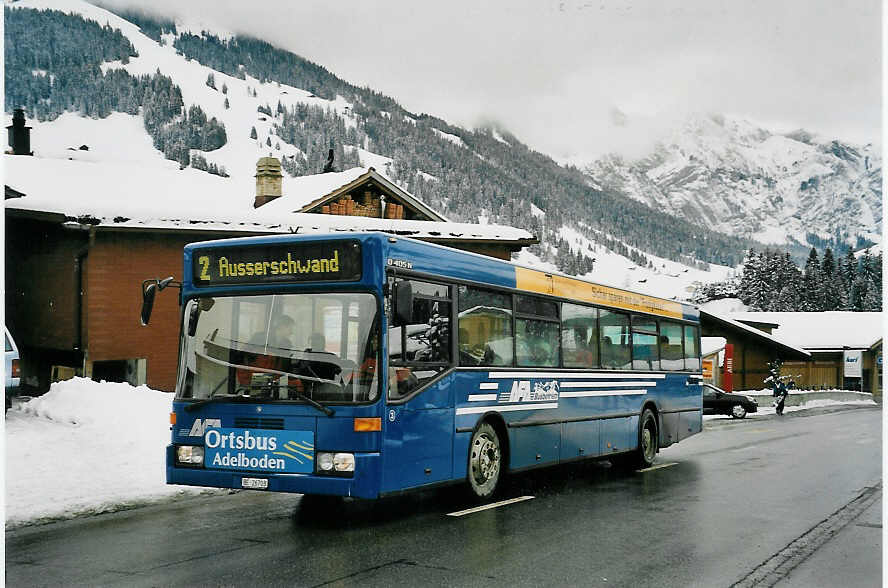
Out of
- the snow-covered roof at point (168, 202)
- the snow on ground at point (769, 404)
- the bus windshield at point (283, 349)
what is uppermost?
Answer: the snow-covered roof at point (168, 202)

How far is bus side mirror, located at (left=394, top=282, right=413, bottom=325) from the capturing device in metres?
9.35

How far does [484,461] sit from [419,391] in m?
1.73

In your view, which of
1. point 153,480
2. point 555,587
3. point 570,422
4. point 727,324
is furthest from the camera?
point 727,324

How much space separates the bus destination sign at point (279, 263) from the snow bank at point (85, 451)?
9.41 feet

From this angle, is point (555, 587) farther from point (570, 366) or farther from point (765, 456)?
Answer: point (765, 456)

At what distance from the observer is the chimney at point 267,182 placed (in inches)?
1275

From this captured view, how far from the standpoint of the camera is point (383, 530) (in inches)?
375

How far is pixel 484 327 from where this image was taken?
1134 cm

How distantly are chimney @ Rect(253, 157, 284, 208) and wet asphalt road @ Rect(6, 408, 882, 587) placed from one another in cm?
2078

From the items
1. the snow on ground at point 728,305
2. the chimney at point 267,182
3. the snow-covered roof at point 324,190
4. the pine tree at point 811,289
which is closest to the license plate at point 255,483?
the snow-covered roof at point 324,190

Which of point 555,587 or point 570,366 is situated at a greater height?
point 570,366

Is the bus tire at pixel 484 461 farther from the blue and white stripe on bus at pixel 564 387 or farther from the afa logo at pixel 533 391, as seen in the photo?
the afa logo at pixel 533 391

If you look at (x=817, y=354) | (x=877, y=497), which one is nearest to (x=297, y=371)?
(x=877, y=497)

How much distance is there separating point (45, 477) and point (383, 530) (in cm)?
447
